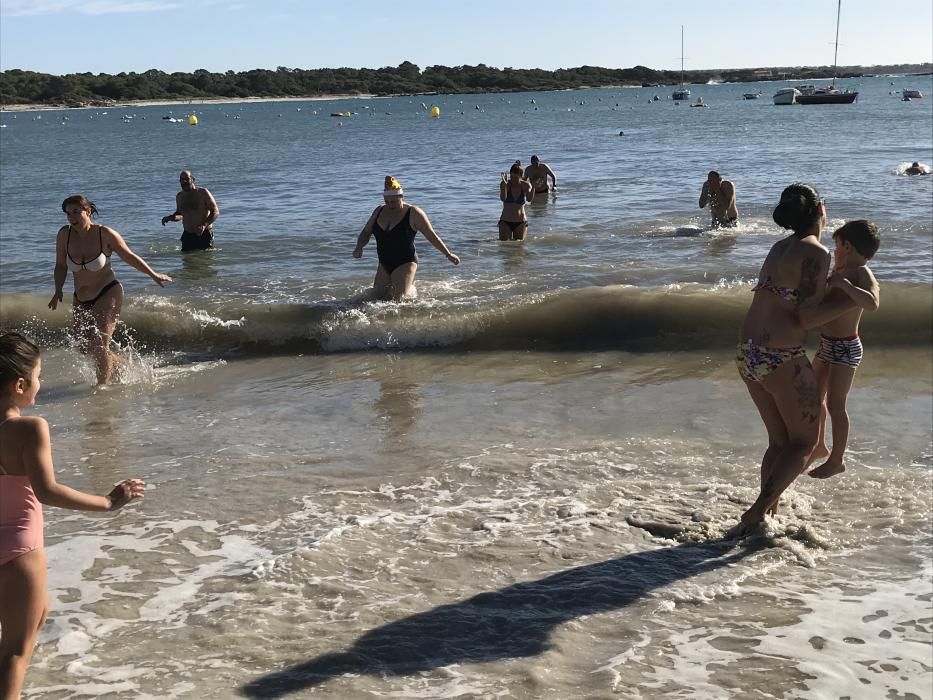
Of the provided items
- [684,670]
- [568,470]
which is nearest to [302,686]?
[684,670]

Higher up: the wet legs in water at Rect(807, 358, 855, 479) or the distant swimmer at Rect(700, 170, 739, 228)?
the distant swimmer at Rect(700, 170, 739, 228)

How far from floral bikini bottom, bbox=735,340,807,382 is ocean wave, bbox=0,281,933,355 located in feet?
16.5

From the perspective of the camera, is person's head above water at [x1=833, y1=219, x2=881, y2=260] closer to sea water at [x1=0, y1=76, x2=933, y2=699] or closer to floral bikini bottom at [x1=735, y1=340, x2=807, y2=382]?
floral bikini bottom at [x1=735, y1=340, x2=807, y2=382]

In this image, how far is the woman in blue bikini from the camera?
4.66m

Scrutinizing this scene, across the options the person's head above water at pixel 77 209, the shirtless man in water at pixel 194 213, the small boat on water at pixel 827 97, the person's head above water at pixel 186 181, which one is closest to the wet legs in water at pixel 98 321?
the person's head above water at pixel 77 209

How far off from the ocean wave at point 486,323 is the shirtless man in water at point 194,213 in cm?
348

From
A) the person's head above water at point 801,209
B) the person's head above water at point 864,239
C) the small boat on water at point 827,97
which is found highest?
the small boat on water at point 827,97

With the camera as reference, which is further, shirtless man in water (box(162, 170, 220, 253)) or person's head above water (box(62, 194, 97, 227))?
shirtless man in water (box(162, 170, 220, 253))

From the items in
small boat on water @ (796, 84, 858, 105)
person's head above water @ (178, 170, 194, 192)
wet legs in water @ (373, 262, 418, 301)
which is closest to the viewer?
wet legs in water @ (373, 262, 418, 301)

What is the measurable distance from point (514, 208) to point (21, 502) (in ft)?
44.1

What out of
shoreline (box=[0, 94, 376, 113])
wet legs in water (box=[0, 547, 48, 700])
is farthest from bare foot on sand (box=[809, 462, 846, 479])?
shoreline (box=[0, 94, 376, 113])

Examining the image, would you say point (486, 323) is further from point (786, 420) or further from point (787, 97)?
point (787, 97)

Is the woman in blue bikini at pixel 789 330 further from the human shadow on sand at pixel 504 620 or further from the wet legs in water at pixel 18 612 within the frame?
the wet legs in water at pixel 18 612

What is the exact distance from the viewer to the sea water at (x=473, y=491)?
4109mm
